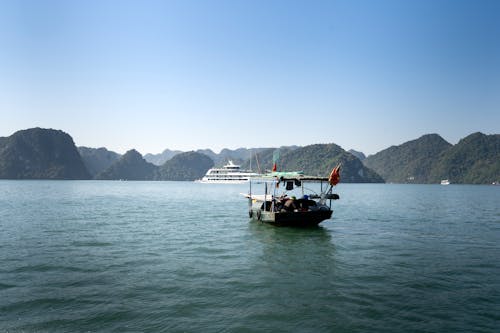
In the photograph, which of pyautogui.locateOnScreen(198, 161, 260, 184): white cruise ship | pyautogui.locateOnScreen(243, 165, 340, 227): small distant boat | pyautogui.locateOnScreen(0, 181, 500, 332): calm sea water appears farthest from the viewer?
pyautogui.locateOnScreen(198, 161, 260, 184): white cruise ship

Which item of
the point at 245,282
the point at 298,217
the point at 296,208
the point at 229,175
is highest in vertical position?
the point at 229,175

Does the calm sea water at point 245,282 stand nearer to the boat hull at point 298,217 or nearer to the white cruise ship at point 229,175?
the boat hull at point 298,217

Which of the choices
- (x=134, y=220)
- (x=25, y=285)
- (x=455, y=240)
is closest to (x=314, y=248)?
(x=455, y=240)

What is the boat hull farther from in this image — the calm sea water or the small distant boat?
the calm sea water

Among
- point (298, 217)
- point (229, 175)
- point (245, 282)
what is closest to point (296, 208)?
point (298, 217)

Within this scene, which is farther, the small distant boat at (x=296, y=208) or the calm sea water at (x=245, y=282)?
the small distant boat at (x=296, y=208)

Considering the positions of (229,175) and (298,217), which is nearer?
(298,217)

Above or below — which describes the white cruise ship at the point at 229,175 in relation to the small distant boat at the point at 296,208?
above

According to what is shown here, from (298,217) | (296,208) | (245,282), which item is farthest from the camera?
(296,208)

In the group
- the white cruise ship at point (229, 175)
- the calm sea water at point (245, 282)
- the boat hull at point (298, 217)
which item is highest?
the white cruise ship at point (229, 175)

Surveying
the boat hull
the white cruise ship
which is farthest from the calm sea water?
the white cruise ship

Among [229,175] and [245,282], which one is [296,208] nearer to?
[245,282]

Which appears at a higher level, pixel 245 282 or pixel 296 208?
pixel 296 208

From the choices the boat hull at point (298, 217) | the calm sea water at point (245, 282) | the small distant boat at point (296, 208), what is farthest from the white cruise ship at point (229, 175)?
the calm sea water at point (245, 282)
